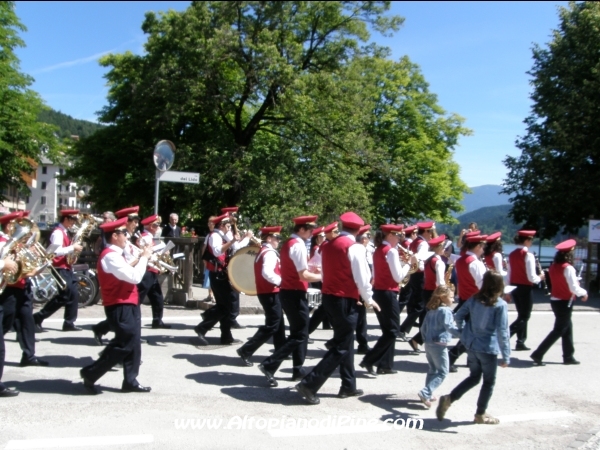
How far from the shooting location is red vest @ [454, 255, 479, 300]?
823 cm

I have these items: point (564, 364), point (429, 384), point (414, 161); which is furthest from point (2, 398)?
point (414, 161)

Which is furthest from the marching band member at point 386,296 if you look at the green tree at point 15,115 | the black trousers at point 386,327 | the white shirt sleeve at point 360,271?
the green tree at point 15,115

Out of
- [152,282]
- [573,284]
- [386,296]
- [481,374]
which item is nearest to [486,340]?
[481,374]

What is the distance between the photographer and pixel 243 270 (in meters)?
9.07

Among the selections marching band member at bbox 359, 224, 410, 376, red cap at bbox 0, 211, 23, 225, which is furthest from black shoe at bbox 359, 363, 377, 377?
red cap at bbox 0, 211, 23, 225

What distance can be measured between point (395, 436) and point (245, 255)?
4.01 metres

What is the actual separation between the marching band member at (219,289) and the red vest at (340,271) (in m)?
2.92

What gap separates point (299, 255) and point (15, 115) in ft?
66.5

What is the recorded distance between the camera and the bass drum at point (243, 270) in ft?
29.5

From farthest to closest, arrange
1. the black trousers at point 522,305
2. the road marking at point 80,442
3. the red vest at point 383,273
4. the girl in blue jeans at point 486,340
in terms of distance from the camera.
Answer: the black trousers at point 522,305
the red vest at point 383,273
the girl in blue jeans at point 486,340
the road marking at point 80,442

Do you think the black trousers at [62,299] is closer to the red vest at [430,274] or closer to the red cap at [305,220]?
the red cap at [305,220]

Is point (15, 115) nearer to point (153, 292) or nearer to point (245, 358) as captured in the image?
point (153, 292)

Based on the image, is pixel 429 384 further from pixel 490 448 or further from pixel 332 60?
pixel 332 60

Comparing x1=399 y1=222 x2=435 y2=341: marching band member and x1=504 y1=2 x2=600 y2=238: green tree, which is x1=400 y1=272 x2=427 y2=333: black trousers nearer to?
x1=399 y1=222 x2=435 y2=341: marching band member
